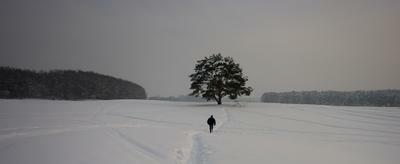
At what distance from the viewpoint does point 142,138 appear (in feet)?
59.8

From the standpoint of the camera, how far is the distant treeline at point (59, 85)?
80.2 m

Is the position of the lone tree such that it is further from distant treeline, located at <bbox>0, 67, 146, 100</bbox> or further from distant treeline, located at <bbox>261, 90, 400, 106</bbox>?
distant treeline, located at <bbox>261, 90, 400, 106</bbox>

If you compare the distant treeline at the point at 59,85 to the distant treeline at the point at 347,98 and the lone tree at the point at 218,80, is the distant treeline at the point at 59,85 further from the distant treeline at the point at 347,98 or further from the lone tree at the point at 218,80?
the distant treeline at the point at 347,98

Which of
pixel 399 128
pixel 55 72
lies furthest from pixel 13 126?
pixel 55 72

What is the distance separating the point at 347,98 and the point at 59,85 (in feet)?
355

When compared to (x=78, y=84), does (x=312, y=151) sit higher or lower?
lower

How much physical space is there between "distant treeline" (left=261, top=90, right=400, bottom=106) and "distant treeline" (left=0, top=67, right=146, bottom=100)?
76.4m

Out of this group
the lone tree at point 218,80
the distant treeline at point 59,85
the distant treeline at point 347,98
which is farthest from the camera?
the distant treeline at point 347,98

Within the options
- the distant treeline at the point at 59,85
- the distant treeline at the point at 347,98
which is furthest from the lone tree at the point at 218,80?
the distant treeline at the point at 347,98

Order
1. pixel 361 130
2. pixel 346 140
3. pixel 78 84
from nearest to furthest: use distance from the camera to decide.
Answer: pixel 346 140
pixel 361 130
pixel 78 84

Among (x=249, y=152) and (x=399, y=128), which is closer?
(x=249, y=152)

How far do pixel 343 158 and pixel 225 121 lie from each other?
59.7 feet

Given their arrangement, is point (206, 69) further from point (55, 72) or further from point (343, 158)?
point (55, 72)

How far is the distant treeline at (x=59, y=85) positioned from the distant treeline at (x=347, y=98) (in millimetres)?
76388
